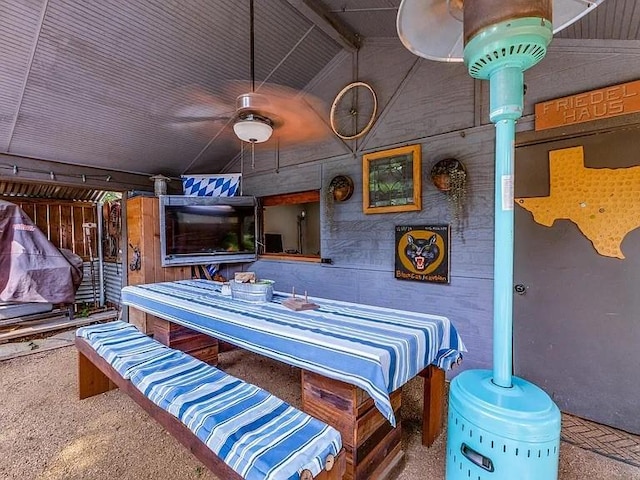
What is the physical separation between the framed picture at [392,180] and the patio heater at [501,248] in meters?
1.51

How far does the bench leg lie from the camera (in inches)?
91.7

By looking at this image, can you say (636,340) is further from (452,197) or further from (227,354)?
(227,354)

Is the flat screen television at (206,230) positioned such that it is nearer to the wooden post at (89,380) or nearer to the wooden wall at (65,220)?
the wooden post at (89,380)

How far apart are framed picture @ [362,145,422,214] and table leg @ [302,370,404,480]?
1728 millimetres

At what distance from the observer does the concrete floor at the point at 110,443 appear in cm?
163

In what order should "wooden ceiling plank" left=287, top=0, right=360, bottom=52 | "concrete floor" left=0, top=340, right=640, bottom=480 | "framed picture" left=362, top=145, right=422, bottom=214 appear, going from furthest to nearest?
"framed picture" left=362, top=145, right=422, bottom=214 < "wooden ceiling plank" left=287, top=0, right=360, bottom=52 < "concrete floor" left=0, top=340, right=640, bottom=480

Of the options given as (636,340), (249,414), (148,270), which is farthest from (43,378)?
(636,340)

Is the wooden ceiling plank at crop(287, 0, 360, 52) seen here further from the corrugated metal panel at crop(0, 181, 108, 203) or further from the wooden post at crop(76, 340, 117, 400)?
the corrugated metal panel at crop(0, 181, 108, 203)

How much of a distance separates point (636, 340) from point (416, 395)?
1445 mm

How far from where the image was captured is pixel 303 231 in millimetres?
5750

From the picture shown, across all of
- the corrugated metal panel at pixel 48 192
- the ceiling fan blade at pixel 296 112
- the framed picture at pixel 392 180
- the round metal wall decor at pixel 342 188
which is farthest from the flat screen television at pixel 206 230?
the corrugated metal panel at pixel 48 192

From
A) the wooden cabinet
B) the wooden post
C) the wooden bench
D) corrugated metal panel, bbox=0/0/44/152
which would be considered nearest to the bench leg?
the wooden post

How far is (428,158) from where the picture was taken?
2.71 metres

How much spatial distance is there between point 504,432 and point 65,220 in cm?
676
